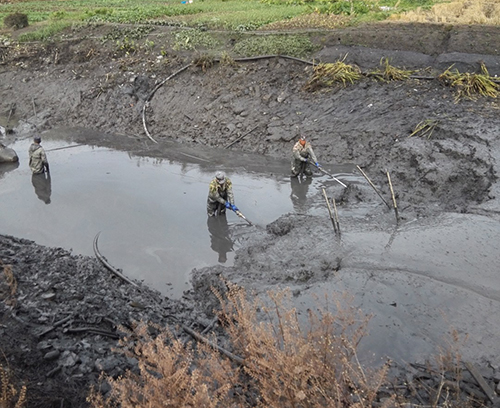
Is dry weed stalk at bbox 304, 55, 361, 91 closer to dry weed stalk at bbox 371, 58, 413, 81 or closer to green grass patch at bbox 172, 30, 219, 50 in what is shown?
dry weed stalk at bbox 371, 58, 413, 81

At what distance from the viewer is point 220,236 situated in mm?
10875

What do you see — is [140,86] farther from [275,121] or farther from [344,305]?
[344,305]

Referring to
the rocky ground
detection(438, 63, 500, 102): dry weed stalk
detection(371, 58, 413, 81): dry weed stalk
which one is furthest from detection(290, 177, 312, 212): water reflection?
detection(438, 63, 500, 102): dry weed stalk

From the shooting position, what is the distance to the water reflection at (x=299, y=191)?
12.1 metres

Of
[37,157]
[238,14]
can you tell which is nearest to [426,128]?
[37,157]

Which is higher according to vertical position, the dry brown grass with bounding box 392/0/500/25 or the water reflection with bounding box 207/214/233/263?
the dry brown grass with bounding box 392/0/500/25

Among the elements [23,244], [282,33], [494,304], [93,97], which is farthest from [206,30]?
[494,304]

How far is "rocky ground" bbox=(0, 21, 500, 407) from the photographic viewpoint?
7.24 m

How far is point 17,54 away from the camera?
2217cm

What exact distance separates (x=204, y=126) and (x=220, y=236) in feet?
23.1

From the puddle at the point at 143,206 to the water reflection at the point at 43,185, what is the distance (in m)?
0.03

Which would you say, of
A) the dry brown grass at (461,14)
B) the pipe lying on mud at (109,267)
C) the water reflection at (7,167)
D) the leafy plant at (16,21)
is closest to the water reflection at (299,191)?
the pipe lying on mud at (109,267)

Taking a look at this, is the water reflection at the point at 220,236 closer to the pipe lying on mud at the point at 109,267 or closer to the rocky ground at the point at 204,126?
the rocky ground at the point at 204,126

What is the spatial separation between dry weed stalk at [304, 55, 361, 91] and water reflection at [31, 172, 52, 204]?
8.86 metres
